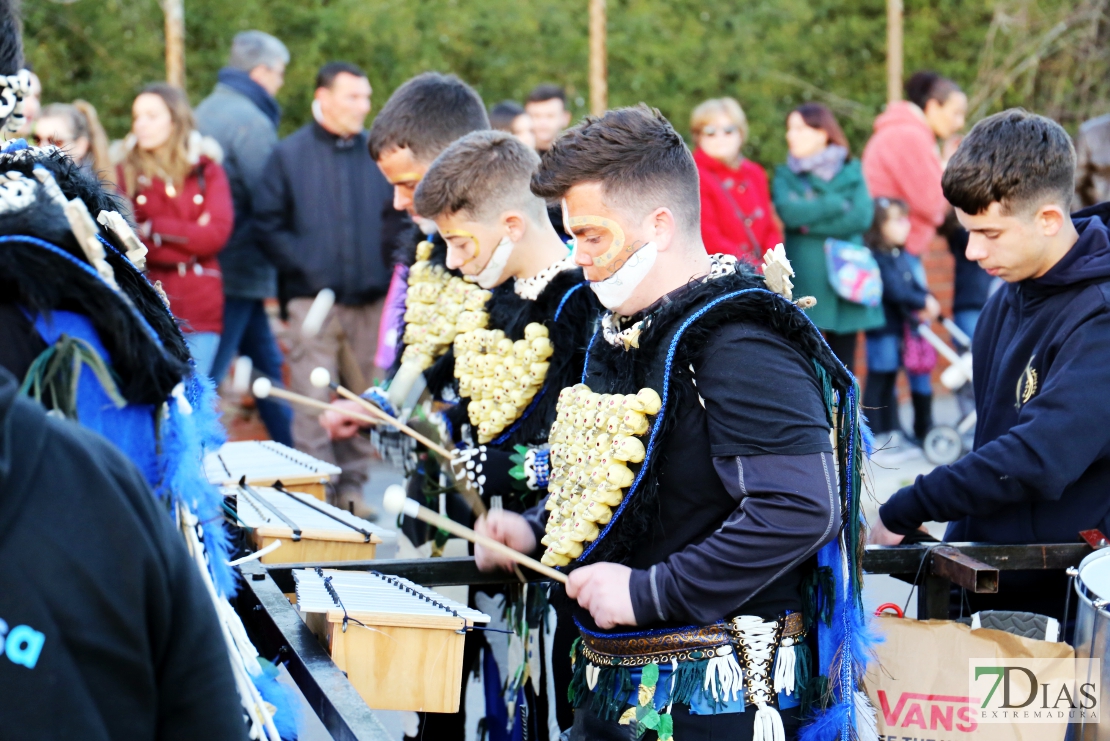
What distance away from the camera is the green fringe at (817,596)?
247cm

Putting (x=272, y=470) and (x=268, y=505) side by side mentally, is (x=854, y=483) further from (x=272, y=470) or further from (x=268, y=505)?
(x=272, y=470)

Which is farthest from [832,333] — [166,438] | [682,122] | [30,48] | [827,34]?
[166,438]

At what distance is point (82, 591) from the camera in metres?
1.29

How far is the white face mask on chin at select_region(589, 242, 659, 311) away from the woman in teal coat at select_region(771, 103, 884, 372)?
17.4 feet

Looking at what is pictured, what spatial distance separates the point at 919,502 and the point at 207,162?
4.58m

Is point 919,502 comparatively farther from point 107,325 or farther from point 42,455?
point 42,455

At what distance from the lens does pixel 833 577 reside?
247 cm

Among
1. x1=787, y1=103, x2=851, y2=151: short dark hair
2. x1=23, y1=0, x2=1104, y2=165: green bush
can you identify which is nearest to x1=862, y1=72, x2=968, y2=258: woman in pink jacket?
x1=787, y1=103, x2=851, y2=151: short dark hair

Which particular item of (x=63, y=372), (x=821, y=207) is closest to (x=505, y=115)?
(x=821, y=207)

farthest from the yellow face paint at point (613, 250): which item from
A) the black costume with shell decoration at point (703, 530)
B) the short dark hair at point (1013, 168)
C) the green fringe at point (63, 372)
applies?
the green fringe at point (63, 372)

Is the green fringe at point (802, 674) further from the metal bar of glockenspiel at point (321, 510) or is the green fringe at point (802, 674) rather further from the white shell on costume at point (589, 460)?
the metal bar of glockenspiel at point (321, 510)

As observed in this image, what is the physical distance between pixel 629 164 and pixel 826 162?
18.3ft

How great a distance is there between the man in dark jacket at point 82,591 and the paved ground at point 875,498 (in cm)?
83

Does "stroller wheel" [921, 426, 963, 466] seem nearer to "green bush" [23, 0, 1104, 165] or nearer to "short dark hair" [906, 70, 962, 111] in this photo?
"short dark hair" [906, 70, 962, 111]
